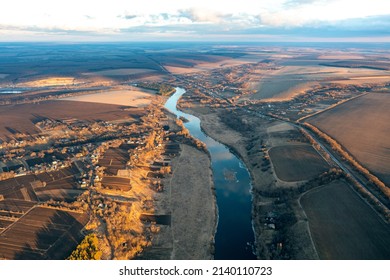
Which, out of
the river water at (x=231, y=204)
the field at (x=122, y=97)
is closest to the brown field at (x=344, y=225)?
the river water at (x=231, y=204)

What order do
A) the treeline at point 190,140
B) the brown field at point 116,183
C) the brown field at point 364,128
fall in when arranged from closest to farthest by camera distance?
the brown field at point 116,183 → the brown field at point 364,128 → the treeline at point 190,140

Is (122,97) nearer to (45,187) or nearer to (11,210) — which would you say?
(45,187)

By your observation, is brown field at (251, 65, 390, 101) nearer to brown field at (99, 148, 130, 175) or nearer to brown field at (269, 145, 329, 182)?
brown field at (269, 145, 329, 182)

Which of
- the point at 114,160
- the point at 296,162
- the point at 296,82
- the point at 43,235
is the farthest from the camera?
the point at 296,82

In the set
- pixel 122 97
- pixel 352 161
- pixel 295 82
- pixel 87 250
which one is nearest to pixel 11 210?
pixel 87 250

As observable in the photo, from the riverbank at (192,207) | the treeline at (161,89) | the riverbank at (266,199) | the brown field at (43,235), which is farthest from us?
the treeline at (161,89)

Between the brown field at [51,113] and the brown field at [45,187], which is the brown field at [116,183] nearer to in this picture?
the brown field at [45,187]

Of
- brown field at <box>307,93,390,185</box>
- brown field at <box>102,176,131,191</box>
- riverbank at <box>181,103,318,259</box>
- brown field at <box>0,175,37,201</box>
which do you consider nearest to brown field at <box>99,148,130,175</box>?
brown field at <box>102,176,131,191</box>
